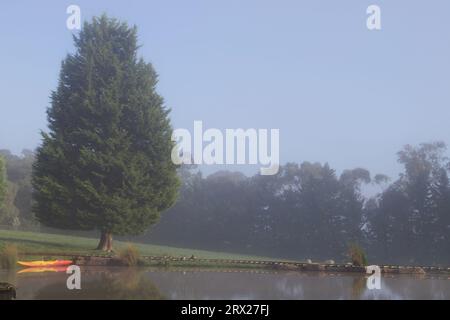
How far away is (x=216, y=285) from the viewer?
16750 millimetres

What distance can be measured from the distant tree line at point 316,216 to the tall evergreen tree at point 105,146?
21.8 m

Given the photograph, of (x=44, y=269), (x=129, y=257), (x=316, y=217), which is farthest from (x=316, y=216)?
(x=44, y=269)

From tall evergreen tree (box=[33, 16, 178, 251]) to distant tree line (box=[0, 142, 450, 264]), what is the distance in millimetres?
21790

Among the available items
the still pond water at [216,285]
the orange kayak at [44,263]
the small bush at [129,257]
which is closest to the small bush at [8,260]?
the orange kayak at [44,263]

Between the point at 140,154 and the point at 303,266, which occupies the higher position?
the point at 140,154

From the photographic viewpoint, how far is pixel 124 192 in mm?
27375

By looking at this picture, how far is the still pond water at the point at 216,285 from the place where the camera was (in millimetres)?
14344

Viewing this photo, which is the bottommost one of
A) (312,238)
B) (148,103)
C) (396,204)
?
(312,238)

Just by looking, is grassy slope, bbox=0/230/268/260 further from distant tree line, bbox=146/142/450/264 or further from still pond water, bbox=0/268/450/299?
distant tree line, bbox=146/142/450/264

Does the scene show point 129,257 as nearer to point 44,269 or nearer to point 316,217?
point 44,269

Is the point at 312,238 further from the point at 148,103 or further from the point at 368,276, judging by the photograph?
the point at 368,276

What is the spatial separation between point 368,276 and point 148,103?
1513cm
